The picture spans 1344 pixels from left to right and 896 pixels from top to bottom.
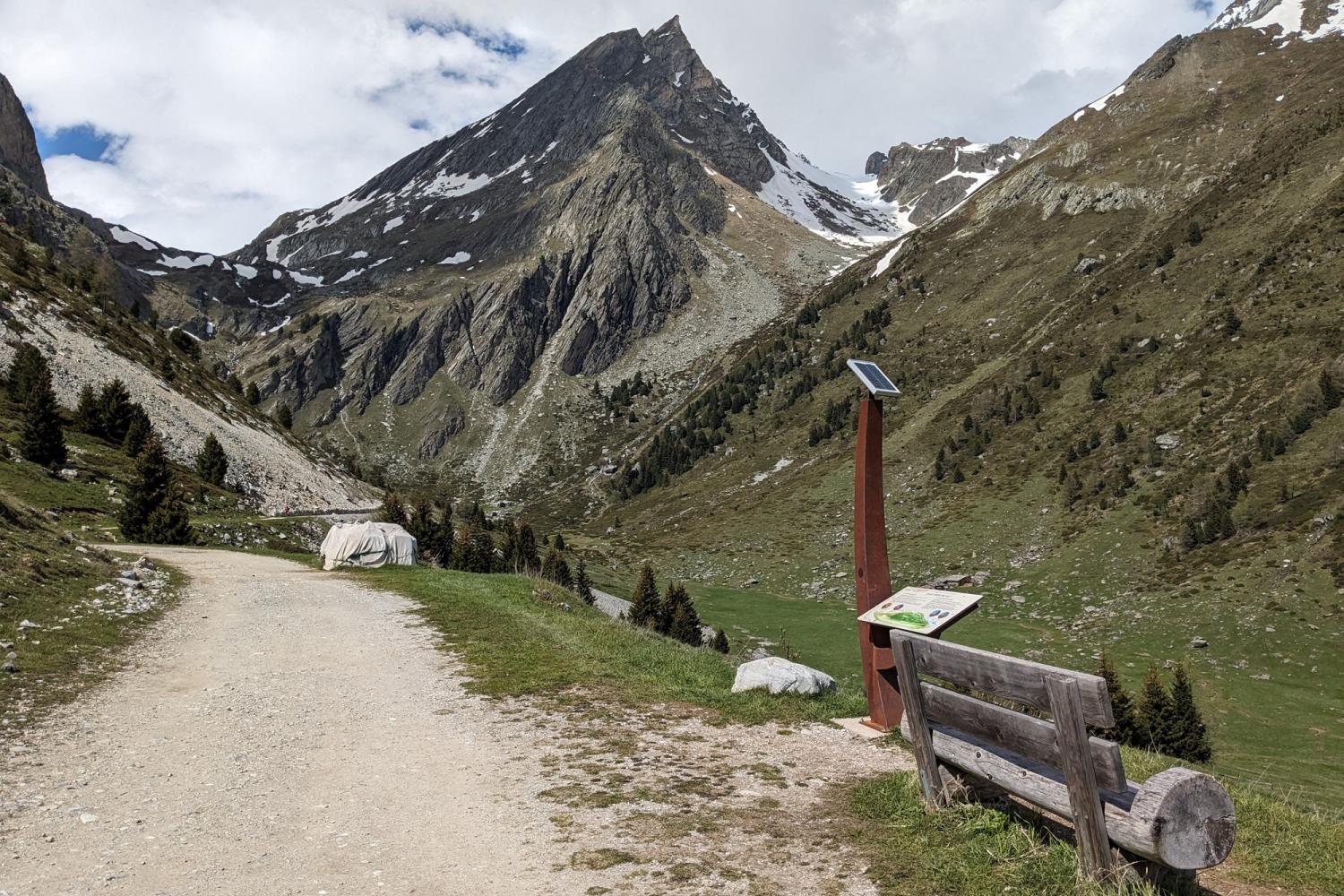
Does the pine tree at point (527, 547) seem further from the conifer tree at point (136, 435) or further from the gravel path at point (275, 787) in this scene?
Result: the gravel path at point (275, 787)

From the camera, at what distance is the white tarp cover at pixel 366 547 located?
34.8m

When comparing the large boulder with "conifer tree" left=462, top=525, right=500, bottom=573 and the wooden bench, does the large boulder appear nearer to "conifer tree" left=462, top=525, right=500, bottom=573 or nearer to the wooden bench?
the wooden bench

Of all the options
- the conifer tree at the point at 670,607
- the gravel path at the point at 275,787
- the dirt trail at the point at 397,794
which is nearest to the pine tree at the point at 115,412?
the gravel path at the point at 275,787

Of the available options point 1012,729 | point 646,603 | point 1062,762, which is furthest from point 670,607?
point 1062,762

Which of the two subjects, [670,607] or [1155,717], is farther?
[670,607]

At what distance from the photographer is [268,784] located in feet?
30.7

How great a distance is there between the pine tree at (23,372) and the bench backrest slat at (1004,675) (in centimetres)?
5379

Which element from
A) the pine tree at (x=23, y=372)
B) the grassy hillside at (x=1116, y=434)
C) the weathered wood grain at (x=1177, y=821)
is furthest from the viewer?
the grassy hillside at (x=1116, y=434)

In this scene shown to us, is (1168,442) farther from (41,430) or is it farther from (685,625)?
(41,430)

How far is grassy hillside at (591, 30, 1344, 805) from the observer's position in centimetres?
6525

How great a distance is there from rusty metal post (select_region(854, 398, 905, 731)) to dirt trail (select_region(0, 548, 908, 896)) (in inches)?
37.5

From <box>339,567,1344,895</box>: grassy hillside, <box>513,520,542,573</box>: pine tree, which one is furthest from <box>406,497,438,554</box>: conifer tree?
<box>339,567,1344,895</box>: grassy hillside

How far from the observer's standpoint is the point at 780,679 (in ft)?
45.4

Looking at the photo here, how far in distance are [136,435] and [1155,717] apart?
66657 millimetres
